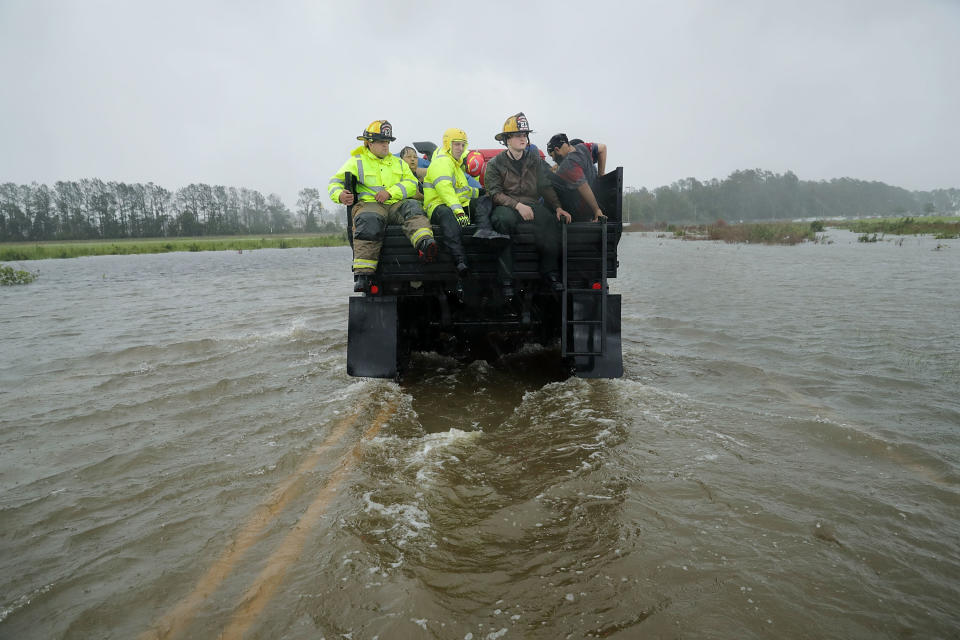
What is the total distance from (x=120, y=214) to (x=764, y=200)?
14080 centimetres

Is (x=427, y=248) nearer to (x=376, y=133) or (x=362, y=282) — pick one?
(x=362, y=282)

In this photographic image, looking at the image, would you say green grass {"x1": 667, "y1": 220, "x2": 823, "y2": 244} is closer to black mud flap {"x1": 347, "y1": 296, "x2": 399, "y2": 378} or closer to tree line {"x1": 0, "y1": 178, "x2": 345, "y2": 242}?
black mud flap {"x1": 347, "y1": 296, "x2": 399, "y2": 378}

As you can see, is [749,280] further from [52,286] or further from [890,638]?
[52,286]

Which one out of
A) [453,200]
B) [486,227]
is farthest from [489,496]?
[453,200]

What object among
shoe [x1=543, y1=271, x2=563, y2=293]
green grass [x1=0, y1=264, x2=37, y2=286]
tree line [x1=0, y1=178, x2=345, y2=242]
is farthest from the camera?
tree line [x1=0, y1=178, x2=345, y2=242]

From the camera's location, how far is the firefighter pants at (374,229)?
507 cm

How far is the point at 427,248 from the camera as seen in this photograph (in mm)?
4930

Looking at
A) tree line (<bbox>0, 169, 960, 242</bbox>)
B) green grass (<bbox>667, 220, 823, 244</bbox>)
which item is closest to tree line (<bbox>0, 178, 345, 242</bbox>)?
tree line (<bbox>0, 169, 960, 242</bbox>)

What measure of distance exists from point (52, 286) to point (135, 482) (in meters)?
21.7

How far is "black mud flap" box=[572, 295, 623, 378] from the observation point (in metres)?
5.46

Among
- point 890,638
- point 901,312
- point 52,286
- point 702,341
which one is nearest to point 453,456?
point 890,638

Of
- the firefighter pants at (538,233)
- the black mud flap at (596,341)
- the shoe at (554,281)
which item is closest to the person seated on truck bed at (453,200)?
the firefighter pants at (538,233)

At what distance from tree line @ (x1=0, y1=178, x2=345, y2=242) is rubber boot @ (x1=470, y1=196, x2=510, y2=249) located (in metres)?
79.5

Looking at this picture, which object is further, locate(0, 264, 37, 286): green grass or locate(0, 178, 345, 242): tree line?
locate(0, 178, 345, 242): tree line
